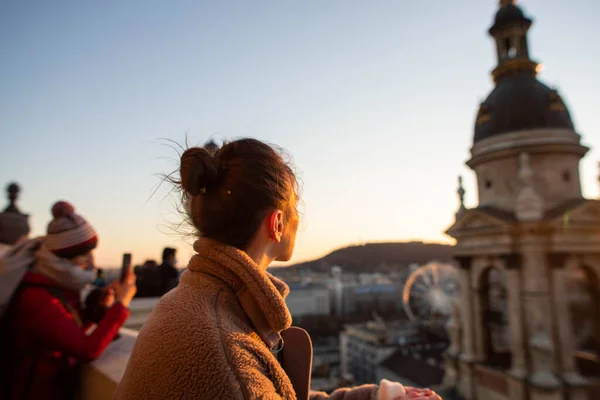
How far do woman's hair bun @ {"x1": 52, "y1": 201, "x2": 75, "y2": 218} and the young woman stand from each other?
209cm

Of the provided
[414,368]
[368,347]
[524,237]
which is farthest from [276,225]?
[368,347]

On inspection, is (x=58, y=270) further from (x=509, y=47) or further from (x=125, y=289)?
(x=509, y=47)

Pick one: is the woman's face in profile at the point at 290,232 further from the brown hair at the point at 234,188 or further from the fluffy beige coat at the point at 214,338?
the fluffy beige coat at the point at 214,338

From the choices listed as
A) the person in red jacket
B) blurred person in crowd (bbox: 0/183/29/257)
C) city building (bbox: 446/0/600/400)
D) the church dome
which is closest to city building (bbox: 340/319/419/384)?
city building (bbox: 446/0/600/400)

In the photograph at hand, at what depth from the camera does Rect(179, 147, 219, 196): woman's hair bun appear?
1.45 meters

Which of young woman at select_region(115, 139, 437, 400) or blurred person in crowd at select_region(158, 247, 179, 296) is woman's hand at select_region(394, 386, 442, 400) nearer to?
young woman at select_region(115, 139, 437, 400)

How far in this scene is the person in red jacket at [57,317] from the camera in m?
2.78

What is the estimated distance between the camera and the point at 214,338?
122 centimetres

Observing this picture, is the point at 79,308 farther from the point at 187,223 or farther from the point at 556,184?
the point at 556,184

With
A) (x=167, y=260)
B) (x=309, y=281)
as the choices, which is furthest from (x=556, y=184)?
(x=309, y=281)

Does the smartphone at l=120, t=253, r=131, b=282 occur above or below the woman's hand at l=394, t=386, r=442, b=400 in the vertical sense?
above

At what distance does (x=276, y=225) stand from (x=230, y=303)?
356mm

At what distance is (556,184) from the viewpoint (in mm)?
11898

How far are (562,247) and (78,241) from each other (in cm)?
1206
